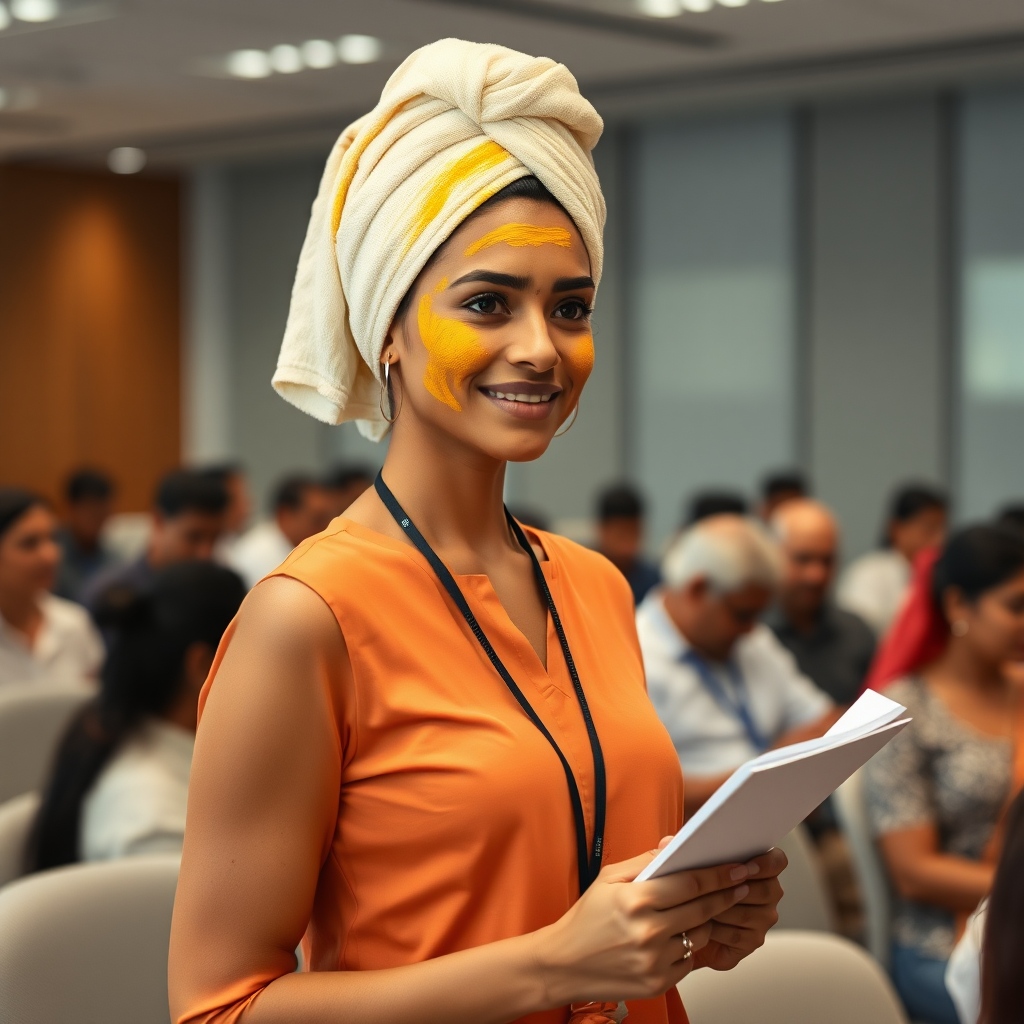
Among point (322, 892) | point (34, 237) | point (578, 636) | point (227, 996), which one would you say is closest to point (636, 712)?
point (578, 636)

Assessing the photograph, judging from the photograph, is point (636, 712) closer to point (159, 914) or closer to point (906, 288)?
point (159, 914)

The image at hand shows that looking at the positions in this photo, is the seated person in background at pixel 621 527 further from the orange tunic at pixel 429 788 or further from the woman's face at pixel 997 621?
the orange tunic at pixel 429 788

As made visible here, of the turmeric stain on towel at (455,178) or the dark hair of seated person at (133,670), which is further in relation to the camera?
the dark hair of seated person at (133,670)

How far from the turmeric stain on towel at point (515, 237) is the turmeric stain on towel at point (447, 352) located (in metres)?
0.04

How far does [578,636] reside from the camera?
4.69ft

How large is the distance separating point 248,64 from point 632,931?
7.66m

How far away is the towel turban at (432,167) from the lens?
1.27 m

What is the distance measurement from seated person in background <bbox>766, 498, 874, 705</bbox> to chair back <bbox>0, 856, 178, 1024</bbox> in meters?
3.18

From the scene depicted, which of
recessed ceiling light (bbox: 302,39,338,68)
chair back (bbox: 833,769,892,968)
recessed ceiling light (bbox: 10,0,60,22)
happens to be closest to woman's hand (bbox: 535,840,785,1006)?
chair back (bbox: 833,769,892,968)

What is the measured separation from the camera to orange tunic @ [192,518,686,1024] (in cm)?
121

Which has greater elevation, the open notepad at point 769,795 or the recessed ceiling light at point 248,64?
the recessed ceiling light at point 248,64

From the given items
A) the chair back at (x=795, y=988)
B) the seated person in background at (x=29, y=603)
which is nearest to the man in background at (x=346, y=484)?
the seated person in background at (x=29, y=603)

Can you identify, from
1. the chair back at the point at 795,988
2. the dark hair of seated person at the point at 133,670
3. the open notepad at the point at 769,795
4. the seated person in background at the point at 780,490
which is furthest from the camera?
the seated person in background at the point at 780,490

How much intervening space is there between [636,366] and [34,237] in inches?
187
